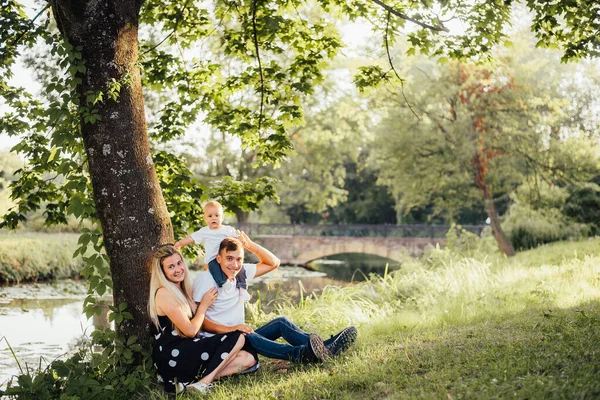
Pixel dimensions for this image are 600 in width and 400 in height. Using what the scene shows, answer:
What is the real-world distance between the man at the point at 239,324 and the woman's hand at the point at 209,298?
0.38 ft

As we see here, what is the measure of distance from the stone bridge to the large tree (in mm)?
25015

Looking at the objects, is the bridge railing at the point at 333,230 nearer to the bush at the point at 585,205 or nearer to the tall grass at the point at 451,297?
the bush at the point at 585,205

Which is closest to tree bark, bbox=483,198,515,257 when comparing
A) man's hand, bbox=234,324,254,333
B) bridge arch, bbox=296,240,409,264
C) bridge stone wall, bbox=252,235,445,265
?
bridge arch, bbox=296,240,409,264

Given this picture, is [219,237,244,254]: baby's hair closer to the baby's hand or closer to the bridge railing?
the baby's hand

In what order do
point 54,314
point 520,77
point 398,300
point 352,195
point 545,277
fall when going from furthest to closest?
point 352,195
point 520,77
point 54,314
point 545,277
point 398,300

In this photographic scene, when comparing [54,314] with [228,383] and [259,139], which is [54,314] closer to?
[259,139]

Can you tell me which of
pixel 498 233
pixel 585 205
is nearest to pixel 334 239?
A: pixel 498 233

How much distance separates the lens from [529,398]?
13.2ft

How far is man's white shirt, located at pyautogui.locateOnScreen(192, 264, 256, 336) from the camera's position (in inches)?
223

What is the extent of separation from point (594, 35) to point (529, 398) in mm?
4666

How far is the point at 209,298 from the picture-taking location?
18.1 feet

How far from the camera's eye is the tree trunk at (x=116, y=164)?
576 centimetres

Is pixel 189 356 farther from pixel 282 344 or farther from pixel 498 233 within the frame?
pixel 498 233

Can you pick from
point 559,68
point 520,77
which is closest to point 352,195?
point 559,68
